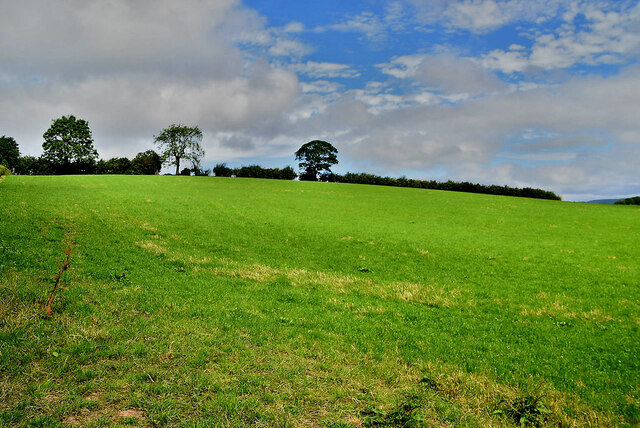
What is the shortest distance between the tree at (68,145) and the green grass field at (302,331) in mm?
72536

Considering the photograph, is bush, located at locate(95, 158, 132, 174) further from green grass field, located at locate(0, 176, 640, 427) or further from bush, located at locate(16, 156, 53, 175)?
green grass field, located at locate(0, 176, 640, 427)

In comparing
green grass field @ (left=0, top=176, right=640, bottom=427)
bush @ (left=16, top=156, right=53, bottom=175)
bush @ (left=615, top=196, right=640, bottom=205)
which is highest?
bush @ (left=16, top=156, right=53, bottom=175)

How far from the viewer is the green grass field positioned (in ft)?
Result: 20.8

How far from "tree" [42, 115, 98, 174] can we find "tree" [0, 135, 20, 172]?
28.0m

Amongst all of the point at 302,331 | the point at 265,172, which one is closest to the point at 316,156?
the point at 265,172

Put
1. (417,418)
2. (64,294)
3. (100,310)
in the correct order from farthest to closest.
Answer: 1. (64,294)
2. (100,310)
3. (417,418)

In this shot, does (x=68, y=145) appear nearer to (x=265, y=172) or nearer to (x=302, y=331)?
→ (x=265, y=172)

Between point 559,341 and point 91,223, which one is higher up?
point 91,223

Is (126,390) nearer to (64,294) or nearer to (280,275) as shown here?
(64,294)

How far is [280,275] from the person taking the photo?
16.5m

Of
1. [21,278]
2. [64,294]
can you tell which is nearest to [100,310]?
[64,294]

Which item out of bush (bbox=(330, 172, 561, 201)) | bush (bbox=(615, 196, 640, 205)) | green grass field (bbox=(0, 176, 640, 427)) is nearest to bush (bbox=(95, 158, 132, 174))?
bush (bbox=(330, 172, 561, 201))

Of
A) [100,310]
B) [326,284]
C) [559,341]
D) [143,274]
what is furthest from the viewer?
[326,284]

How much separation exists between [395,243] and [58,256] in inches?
820
